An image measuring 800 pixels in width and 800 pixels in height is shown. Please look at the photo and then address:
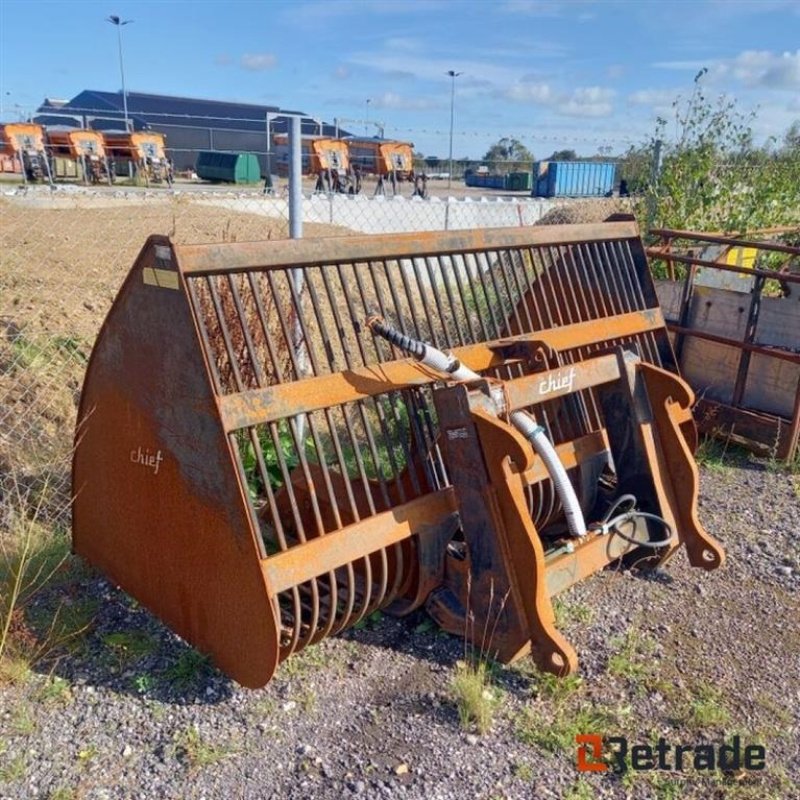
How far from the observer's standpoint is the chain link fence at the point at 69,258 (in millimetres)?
4645

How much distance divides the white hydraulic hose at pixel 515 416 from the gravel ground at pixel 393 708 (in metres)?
0.57

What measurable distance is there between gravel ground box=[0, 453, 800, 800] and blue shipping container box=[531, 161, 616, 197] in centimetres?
2916

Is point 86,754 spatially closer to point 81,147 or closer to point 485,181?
point 81,147

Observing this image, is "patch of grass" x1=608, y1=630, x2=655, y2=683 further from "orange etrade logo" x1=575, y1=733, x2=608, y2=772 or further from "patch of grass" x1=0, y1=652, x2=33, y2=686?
"patch of grass" x1=0, y1=652, x2=33, y2=686

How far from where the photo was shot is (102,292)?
748 centimetres

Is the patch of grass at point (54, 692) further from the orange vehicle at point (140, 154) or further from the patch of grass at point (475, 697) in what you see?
the orange vehicle at point (140, 154)

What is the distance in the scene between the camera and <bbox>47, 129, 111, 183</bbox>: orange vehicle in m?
22.8

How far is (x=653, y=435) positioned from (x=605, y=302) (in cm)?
96

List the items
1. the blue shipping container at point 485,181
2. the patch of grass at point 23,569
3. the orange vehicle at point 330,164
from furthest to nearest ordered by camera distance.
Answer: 1. the blue shipping container at point 485,181
2. the orange vehicle at point 330,164
3. the patch of grass at point 23,569

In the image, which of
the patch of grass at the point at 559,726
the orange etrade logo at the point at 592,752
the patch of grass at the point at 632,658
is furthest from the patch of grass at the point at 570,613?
the orange etrade logo at the point at 592,752

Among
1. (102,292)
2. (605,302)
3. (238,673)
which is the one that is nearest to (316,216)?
(102,292)

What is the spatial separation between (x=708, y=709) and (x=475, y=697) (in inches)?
33.8

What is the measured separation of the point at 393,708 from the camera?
9.19ft

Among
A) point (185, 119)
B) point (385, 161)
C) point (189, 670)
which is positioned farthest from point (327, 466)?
point (185, 119)
